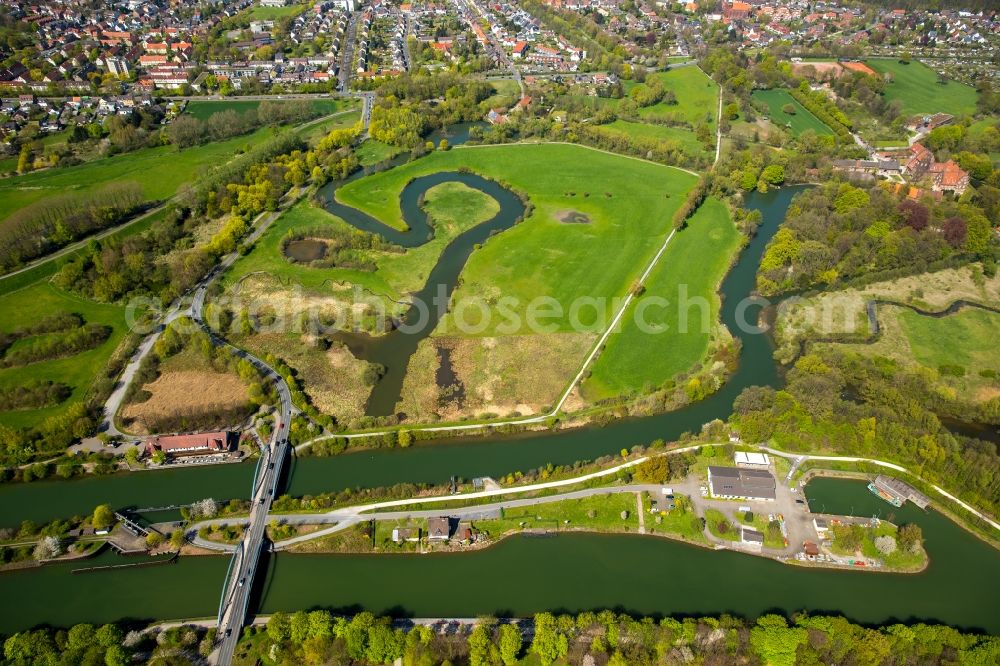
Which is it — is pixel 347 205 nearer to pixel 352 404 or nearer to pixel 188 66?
pixel 352 404

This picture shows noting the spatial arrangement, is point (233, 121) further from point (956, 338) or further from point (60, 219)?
point (956, 338)

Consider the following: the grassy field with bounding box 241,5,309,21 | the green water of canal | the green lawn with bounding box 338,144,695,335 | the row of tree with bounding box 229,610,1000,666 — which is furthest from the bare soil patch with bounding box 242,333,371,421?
the grassy field with bounding box 241,5,309,21

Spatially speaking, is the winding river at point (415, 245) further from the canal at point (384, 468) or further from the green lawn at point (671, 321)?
the green lawn at point (671, 321)

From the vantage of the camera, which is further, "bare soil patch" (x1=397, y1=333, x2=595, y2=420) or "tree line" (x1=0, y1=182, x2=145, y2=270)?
"tree line" (x1=0, y1=182, x2=145, y2=270)

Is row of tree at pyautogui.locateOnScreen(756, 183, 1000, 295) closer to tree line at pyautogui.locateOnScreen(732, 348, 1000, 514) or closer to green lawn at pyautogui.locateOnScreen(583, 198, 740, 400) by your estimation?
green lawn at pyautogui.locateOnScreen(583, 198, 740, 400)

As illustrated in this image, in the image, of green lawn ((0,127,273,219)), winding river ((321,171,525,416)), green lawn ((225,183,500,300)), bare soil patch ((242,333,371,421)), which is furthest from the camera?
green lawn ((0,127,273,219))

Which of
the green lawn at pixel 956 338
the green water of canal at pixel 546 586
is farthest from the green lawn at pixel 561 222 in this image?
the green lawn at pixel 956 338
